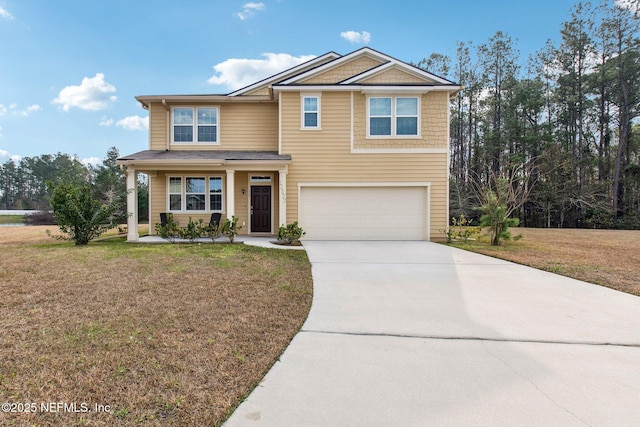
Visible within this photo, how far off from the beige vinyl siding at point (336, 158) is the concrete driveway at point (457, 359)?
6664 mm

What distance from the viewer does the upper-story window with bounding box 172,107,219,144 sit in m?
12.9

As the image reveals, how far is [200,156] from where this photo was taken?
11367 millimetres

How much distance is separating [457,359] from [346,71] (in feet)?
40.0

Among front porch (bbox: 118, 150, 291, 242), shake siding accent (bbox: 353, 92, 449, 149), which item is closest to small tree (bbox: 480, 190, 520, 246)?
shake siding accent (bbox: 353, 92, 449, 149)

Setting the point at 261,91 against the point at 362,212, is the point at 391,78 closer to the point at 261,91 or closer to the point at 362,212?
the point at 362,212

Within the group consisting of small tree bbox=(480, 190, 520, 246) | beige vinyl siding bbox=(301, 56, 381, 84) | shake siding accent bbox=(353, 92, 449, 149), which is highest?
beige vinyl siding bbox=(301, 56, 381, 84)

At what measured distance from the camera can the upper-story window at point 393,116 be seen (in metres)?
11.8

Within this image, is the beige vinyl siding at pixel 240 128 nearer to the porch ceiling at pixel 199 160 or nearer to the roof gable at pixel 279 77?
the roof gable at pixel 279 77

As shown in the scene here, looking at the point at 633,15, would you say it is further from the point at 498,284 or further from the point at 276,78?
the point at 498,284

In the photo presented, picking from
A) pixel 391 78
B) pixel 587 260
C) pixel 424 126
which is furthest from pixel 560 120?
pixel 587 260

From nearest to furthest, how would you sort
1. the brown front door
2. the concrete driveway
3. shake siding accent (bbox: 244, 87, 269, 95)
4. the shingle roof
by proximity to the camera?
the concrete driveway
the shingle roof
the brown front door
shake siding accent (bbox: 244, 87, 269, 95)

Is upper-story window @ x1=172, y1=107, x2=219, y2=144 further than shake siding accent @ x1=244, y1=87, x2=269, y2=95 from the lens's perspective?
No

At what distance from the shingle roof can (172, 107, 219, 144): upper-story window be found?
0.60 metres

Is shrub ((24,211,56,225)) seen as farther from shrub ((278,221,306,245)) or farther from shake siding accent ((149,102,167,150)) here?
shrub ((278,221,306,245))
